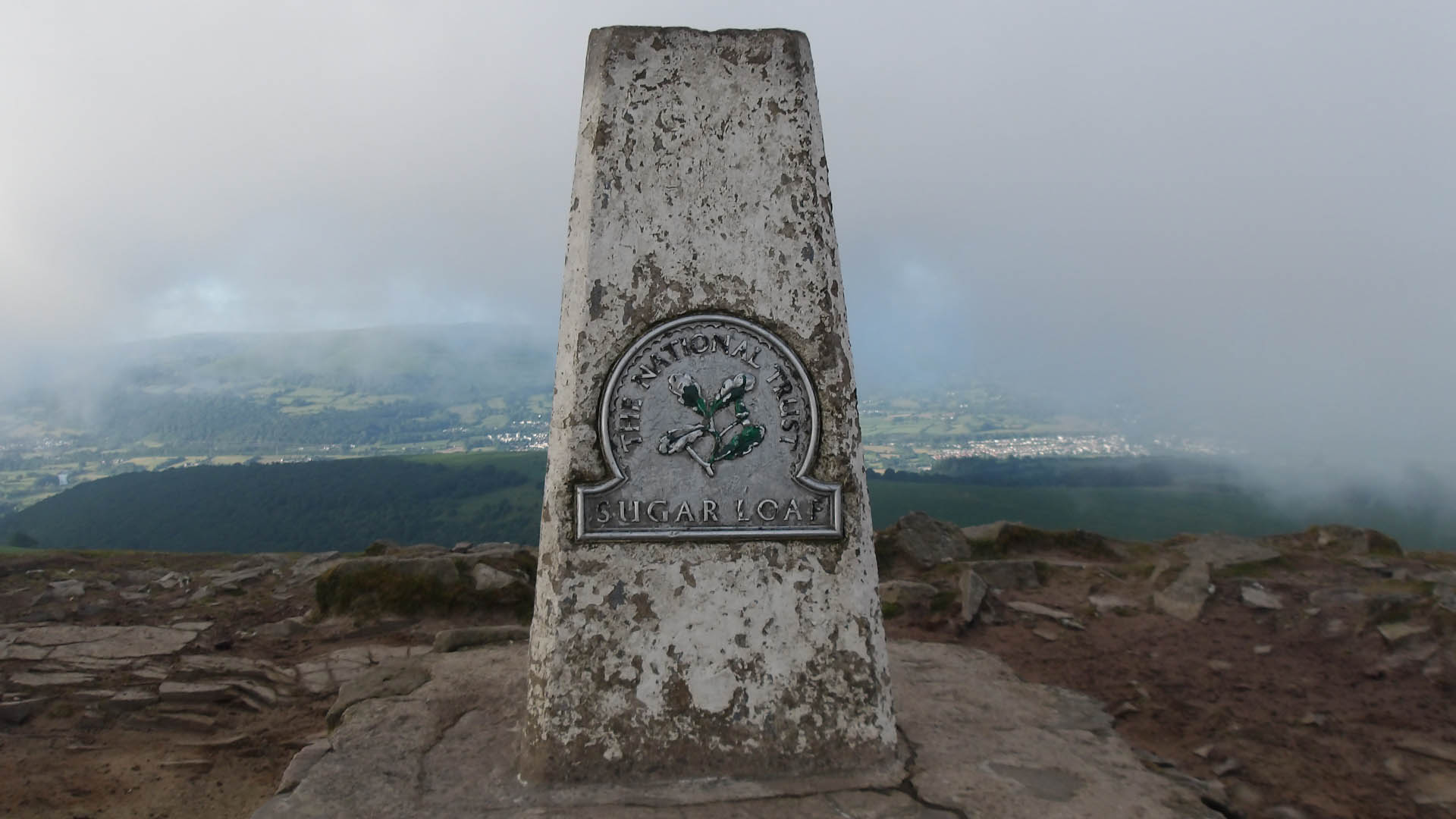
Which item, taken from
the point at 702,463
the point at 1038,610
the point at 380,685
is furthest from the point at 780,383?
the point at 1038,610

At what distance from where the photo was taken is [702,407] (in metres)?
3.77

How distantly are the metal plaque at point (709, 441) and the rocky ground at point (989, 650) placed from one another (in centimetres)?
237

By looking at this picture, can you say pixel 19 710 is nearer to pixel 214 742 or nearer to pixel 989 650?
pixel 214 742

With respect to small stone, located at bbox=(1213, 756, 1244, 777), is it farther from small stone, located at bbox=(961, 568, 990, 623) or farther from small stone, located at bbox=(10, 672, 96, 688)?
small stone, located at bbox=(10, 672, 96, 688)

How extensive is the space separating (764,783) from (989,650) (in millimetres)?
3182

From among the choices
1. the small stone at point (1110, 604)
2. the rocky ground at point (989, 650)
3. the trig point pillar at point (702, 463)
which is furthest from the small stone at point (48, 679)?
the small stone at point (1110, 604)

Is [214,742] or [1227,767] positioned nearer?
[1227,767]

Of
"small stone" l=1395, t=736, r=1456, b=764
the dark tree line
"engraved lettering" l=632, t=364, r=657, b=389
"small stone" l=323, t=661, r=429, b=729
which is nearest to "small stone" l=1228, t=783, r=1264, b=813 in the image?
"small stone" l=1395, t=736, r=1456, b=764

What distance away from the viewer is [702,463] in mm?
3762

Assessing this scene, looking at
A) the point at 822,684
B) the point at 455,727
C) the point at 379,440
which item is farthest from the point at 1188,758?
the point at 379,440

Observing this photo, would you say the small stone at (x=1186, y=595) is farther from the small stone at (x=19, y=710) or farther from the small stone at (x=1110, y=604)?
the small stone at (x=19, y=710)

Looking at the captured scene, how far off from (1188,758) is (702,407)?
3.21 metres

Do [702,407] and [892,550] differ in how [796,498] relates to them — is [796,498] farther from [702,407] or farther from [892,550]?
[892,550]

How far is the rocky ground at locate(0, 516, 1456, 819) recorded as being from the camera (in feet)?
14.2
